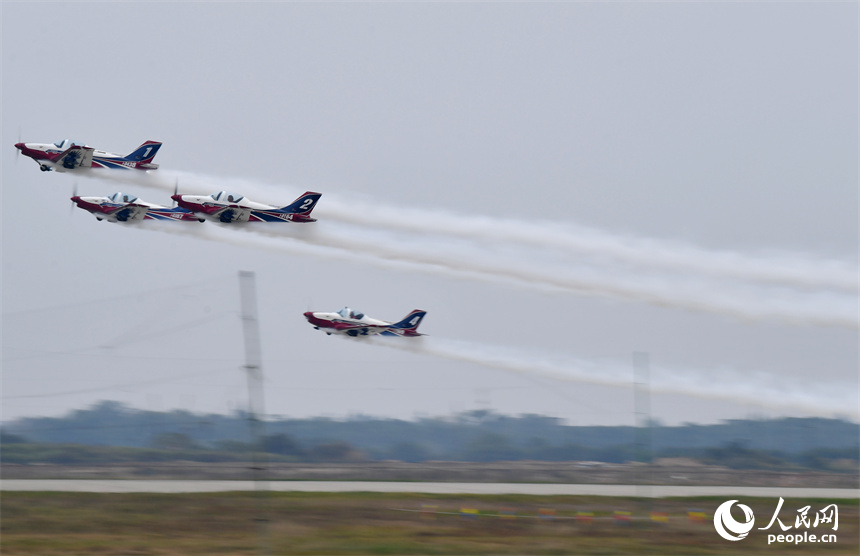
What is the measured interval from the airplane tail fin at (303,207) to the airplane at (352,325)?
12157 mm

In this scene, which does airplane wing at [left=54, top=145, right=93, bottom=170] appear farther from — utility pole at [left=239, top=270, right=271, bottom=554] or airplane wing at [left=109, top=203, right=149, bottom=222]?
utility pole at [left=239, top=270, right=271, bottom=554]

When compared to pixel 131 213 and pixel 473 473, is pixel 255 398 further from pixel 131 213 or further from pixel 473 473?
pixel 131 213

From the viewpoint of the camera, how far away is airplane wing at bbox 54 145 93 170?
41.7 m

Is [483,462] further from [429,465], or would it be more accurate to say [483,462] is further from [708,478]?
[708,478]

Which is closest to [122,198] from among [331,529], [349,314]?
[349,314]

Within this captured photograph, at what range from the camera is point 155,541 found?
1744 cm

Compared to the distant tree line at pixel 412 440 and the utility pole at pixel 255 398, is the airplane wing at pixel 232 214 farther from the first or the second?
the utility pole at pixel 255 398

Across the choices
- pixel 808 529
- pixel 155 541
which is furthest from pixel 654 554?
pixel 155 541

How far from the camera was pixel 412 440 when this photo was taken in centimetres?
2791

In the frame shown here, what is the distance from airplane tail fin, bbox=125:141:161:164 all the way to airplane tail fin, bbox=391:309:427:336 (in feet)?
54.4

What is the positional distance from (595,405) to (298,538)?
10.8m

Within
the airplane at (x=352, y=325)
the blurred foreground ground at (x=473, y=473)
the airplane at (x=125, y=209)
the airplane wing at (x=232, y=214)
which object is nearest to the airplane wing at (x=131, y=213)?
the airplane at (x=125, y=209)

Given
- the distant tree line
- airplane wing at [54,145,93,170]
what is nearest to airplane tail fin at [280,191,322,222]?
airplane wing at [54,145,93,170]

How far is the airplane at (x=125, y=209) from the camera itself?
143ft
